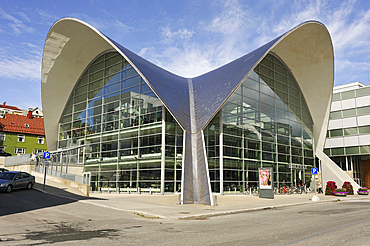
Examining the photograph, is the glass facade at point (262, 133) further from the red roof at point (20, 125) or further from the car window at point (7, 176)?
the red roof at point (20, 125)

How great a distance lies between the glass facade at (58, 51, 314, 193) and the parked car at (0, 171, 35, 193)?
10024 mm

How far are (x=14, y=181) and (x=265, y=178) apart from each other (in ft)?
59.4

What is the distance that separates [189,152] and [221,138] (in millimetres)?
4229

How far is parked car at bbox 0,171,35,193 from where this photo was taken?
1877 centimetres

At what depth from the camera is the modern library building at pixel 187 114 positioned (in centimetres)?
2706

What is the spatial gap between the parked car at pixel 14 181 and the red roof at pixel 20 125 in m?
42.4

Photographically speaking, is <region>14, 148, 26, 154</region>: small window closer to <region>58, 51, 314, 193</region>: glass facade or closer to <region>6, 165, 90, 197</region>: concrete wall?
<region>58, 51, 314, 193</region>: glass facade

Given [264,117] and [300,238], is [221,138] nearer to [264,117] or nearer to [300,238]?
[264,117]

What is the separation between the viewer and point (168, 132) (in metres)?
27.7

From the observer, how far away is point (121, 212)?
14539 mm

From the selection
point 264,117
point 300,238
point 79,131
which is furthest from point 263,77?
point 300,238

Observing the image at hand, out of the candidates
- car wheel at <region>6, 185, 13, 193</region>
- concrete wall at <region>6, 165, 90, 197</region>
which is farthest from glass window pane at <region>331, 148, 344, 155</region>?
car wheel at <region>6, 185, 13, 193</region>

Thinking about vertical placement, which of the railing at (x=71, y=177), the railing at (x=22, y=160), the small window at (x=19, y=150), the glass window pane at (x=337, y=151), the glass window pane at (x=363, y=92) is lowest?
the railing at (x=71, y=177)

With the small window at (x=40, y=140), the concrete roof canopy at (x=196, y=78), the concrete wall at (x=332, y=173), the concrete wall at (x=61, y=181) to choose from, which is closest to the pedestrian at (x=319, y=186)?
the concrete wall at (x=332, y=173)
